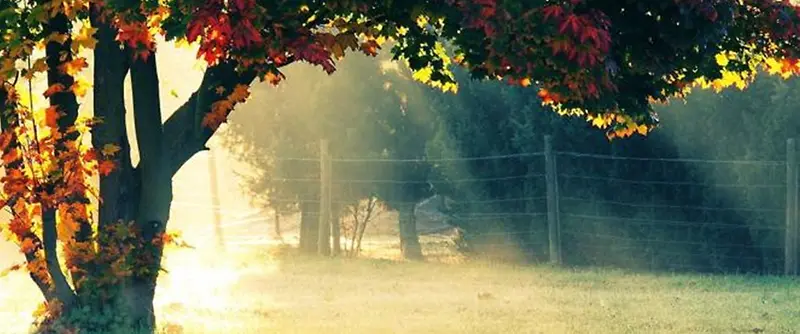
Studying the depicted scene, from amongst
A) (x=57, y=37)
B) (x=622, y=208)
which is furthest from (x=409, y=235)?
(x=57, y=37)

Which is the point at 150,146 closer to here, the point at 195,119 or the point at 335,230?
the point at 195,119

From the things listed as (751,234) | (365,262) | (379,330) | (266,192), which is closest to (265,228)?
(266,192)

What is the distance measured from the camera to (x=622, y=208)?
18.8 meters

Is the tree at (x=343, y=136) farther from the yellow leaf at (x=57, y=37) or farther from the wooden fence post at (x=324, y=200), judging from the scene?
the yellow leaf at (x=57, y=37)

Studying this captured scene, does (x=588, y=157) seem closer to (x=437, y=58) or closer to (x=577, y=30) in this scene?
(x=437, y=58)

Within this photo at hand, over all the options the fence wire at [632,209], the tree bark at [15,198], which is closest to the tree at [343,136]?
the fence wire at [632,209]

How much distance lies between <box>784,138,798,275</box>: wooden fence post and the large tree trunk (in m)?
7.11

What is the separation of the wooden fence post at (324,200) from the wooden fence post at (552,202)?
12.4 feet

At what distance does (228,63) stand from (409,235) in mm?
12723

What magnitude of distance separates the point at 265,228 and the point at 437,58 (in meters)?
20.0

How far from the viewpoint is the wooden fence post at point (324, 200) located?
69.2 feet

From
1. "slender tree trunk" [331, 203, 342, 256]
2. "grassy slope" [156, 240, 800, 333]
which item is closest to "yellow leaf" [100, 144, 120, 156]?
"grassy slope" [156, 240, 800, 333]

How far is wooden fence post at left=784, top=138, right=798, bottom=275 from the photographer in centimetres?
1673

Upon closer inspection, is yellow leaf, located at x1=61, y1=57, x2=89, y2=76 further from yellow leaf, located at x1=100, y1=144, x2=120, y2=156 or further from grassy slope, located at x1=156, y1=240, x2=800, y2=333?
grassy slope, located at x1=156, y1=240, x2=800, y2=333
